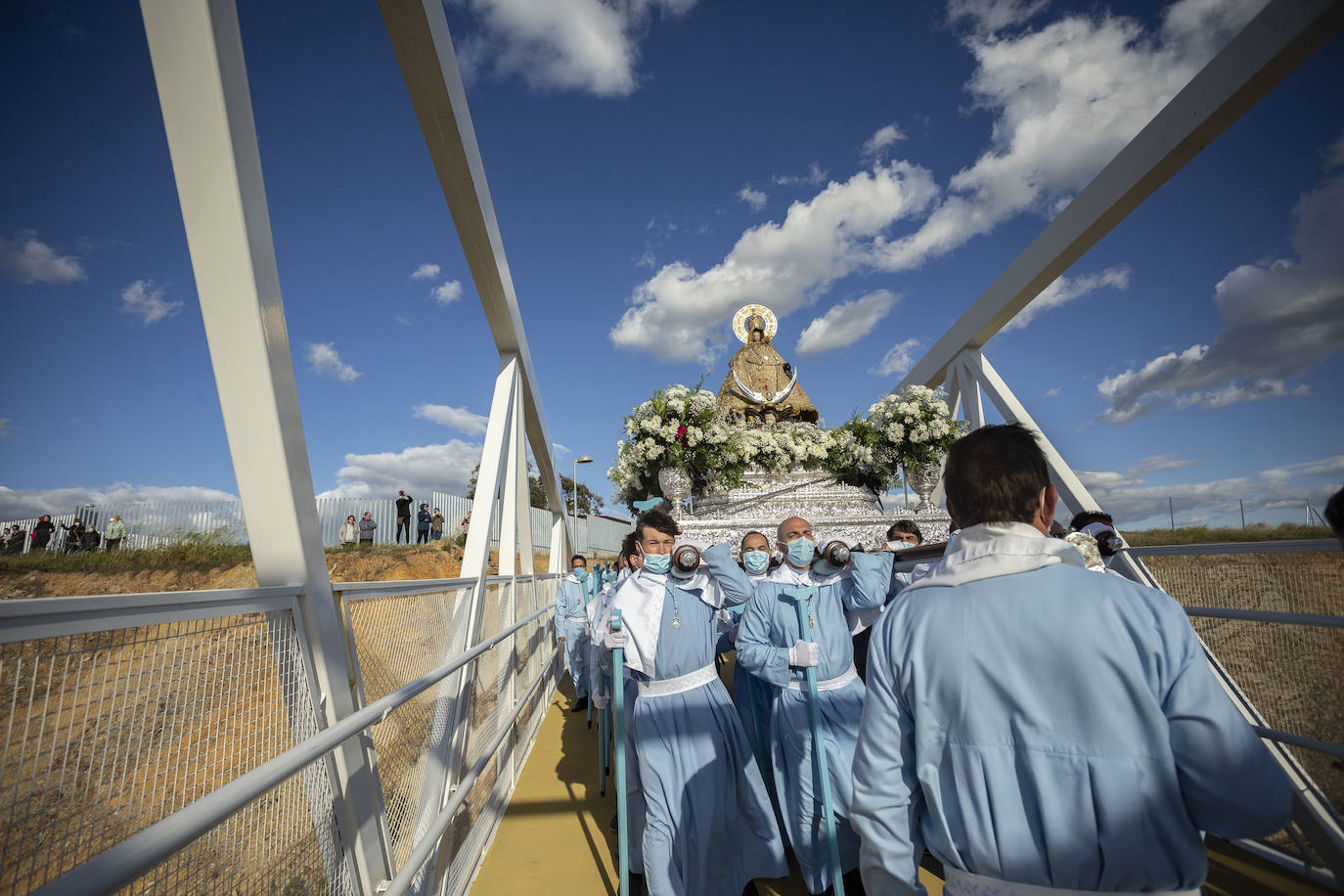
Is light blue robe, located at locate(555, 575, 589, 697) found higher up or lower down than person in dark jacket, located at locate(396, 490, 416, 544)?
lower down

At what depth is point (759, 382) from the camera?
11.7m

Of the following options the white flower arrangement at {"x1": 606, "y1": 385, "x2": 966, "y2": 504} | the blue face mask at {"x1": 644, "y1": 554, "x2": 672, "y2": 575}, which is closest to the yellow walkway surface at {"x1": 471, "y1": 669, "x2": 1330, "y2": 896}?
the blue face mask at {"x1": 644, "y1": 554, "x2": 672, "y2": 575}

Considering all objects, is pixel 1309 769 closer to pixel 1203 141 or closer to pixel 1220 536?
pixel 1203 141

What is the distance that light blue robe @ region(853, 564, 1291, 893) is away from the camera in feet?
4.11

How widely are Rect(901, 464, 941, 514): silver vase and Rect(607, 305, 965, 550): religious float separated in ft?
0.04

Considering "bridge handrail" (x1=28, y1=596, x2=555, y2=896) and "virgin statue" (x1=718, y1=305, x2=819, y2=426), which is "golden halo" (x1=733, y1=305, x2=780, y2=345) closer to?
"virgin statue" (x1=718, y1=305, x2=819, y2=426)

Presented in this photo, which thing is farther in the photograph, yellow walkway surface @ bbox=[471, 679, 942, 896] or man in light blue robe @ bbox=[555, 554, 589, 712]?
man in light blue robe @ bbox=[555, 554, 589, 712]

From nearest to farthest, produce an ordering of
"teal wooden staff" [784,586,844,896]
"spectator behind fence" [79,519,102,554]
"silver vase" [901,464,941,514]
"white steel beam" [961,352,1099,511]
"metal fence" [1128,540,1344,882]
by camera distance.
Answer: "metal fence" [1128,540,1344,882], "teal wooden staff" [784,586,844,896], "white steel beam" [961,352,1099,511], "silver vase" [901,464,941,514], "spectator behind fence" [79,519,102,554]

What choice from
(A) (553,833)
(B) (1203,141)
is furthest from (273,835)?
(B) (1203,141)

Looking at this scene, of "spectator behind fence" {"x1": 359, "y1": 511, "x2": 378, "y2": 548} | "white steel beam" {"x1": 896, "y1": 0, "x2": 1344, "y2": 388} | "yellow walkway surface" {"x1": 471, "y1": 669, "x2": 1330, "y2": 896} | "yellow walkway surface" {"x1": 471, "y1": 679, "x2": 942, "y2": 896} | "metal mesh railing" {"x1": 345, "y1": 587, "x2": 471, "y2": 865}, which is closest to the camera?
"metal mesh railing" {"x1": 345, "y1": 587, "x2": 471, "y2": 865}

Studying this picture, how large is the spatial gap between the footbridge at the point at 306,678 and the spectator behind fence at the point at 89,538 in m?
12.8

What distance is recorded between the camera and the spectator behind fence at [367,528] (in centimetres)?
1994

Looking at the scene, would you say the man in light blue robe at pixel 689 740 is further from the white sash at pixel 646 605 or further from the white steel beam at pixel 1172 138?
the white steel beam at pixel 1172 138

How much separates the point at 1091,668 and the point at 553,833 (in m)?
4.41
